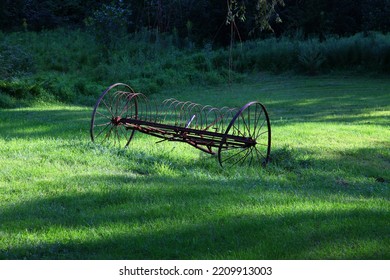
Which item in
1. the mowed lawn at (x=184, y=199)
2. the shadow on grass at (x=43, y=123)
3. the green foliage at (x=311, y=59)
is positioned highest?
the green foliage at (x=311, y=59)

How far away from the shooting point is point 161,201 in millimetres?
5887

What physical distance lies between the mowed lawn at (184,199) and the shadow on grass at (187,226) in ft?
0.03

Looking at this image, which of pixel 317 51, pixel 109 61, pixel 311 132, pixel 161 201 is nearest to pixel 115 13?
pixel 109 61

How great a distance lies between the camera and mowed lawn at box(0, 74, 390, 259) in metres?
4.59

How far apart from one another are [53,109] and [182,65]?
9.19 metres

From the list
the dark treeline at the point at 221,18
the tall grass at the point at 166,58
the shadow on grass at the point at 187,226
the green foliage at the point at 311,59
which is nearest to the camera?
the shadow on grass at the point at 187,226

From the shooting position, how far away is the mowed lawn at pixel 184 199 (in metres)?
4.59

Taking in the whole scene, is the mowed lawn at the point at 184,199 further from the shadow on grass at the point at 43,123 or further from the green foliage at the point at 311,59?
the green foliage at the point at 311,59

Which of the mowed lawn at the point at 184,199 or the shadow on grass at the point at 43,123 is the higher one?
the shadow on grass at the point at 43,123

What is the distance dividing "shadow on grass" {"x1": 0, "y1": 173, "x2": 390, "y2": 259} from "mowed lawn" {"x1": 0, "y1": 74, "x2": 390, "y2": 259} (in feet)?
0.03

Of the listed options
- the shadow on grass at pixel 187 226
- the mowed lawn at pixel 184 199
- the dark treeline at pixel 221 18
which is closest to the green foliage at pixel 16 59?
the dark treeline at pixel 221 18

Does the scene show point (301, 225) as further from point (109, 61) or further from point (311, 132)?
point (109, 61)

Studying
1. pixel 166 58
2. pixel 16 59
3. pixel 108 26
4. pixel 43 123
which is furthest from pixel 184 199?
pixel 108 26

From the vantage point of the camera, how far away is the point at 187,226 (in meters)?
5.06
